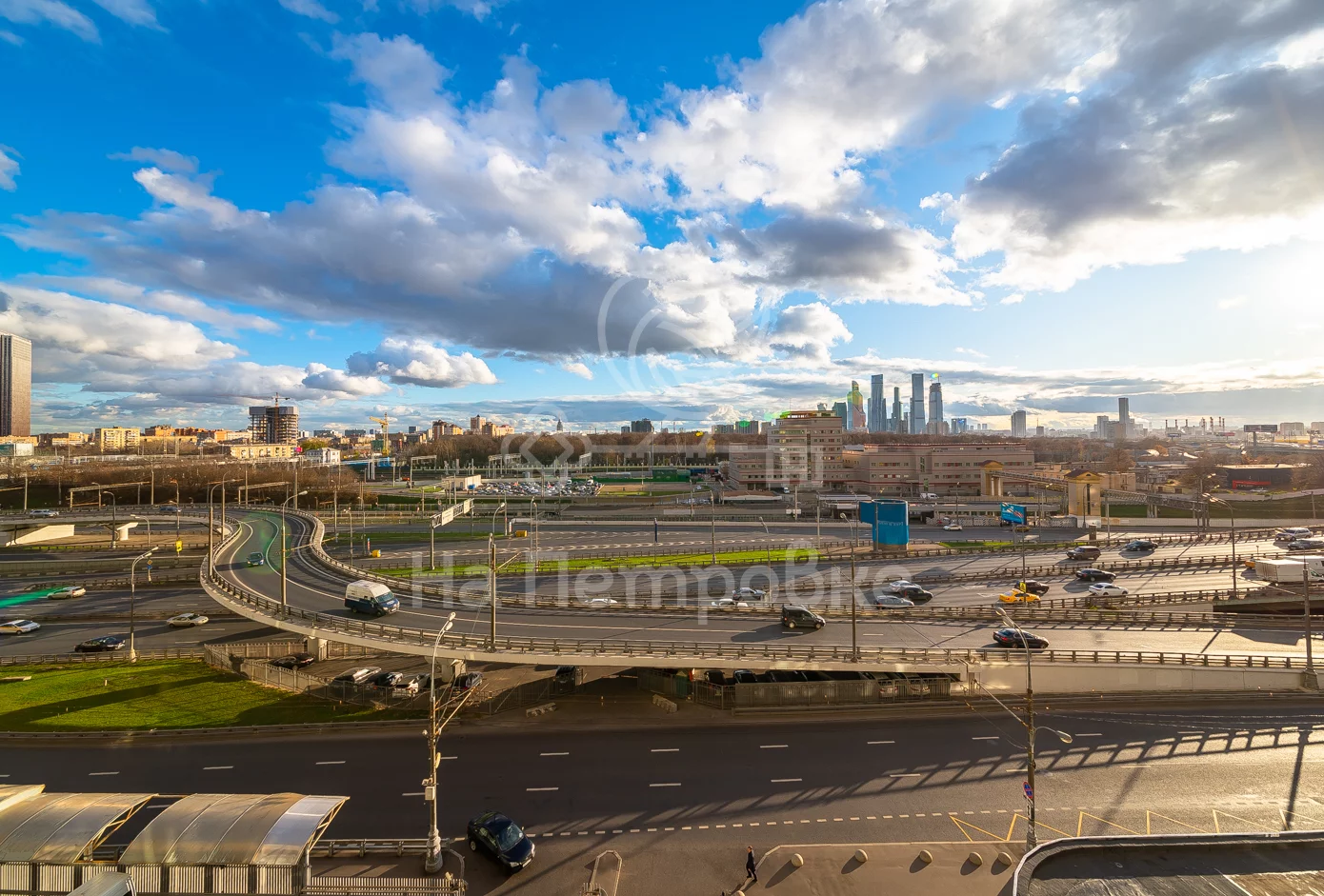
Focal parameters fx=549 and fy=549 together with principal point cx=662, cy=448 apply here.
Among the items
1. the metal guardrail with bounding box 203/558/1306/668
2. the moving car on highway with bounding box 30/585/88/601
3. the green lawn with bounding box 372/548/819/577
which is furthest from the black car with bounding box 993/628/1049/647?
the moving car on highway with bounding box 30/585/88/601

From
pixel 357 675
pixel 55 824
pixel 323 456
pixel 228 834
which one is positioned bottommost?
pixel 357 675

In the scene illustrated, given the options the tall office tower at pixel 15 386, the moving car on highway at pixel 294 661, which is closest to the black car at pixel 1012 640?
the moving car on highway at pixel 294 661

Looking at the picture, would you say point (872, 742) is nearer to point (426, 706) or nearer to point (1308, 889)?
point (1308, 889)

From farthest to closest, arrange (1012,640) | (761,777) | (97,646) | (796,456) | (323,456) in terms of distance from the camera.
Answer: (323,456), (796,456), (97,646), (1012,640), (761,777)

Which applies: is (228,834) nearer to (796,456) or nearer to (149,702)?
(149,702)

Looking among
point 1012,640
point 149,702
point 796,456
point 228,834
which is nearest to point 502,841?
point 228,834

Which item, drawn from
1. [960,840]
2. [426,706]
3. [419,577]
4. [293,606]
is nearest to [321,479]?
[419,577]

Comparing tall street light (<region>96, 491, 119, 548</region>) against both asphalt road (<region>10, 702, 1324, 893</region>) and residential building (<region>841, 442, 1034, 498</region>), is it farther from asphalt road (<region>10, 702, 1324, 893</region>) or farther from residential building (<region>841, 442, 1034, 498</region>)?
residential building (<region>841, 442, 1034, 498</region>)
